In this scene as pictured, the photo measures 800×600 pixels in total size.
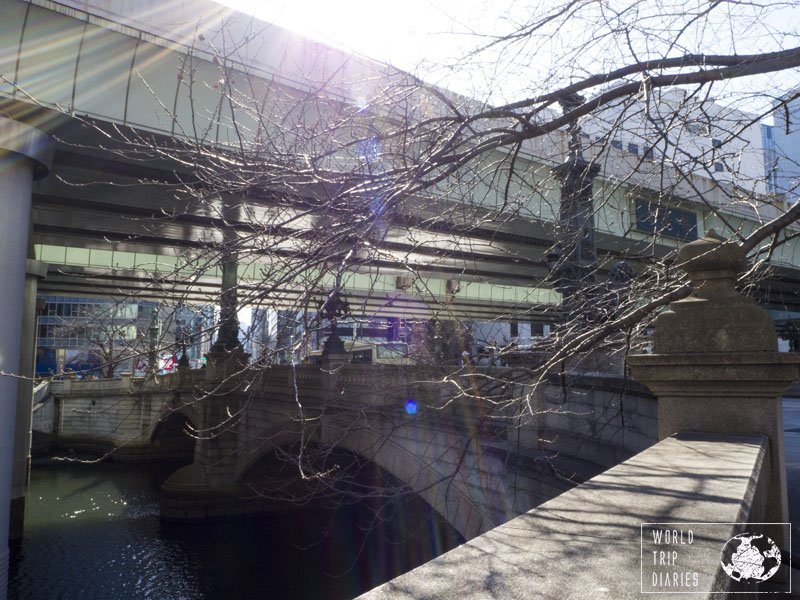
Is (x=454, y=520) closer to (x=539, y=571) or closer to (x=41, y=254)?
(x=539, y=571)

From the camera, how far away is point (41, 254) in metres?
26.3

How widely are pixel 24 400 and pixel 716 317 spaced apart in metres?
25.7

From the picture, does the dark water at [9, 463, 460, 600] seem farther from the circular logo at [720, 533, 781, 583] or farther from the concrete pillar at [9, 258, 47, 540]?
the circular logo at [720, 533, 781, 583]

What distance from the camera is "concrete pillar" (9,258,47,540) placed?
22562mm

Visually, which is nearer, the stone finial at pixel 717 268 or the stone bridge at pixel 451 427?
the stone finial at pixel 717 268

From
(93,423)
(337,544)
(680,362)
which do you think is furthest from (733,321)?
(93,423)

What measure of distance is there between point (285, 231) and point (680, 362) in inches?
117

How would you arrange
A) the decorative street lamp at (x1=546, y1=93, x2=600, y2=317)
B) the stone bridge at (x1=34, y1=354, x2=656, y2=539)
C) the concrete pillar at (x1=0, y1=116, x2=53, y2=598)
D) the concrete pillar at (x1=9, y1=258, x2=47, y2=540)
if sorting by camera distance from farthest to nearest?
the concrete pillar at (x1=9, y1=258, x2=47, y2=540) → the concrete pillar at (x1=0, y1=116, x2=53, y2=598) → the decorative street lamp at (x1=546, y1=93, x2=600, y2=317) → the stone bridge at (x1=34, y1=354, x2=656, y2=539)

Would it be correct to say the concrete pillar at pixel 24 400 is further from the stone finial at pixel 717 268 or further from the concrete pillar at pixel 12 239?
the stone finial at pixel 717 268

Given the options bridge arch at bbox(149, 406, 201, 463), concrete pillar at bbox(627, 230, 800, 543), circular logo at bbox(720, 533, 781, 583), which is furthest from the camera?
bridge arch at bbox(149, 406, 201, 463)

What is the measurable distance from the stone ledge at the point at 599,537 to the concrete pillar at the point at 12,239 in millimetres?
12728

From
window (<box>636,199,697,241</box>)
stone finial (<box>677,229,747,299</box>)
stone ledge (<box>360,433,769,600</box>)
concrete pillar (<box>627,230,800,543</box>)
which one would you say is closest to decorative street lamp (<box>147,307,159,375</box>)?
stone ledge (<box>360,433,769,600</box>)

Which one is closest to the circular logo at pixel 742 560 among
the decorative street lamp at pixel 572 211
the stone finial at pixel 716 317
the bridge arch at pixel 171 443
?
the stone finial at pixel 716 317

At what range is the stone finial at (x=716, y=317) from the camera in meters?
4.07
